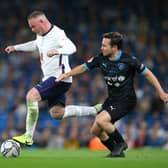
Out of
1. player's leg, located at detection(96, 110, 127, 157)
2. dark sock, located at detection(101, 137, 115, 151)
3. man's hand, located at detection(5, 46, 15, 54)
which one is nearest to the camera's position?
player's leg, located at detection(96, 110, 127, 157)

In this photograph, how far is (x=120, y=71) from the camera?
1305 centimetres

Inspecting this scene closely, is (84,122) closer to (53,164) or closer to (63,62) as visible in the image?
(63,62)

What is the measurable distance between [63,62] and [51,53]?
142 centimetres

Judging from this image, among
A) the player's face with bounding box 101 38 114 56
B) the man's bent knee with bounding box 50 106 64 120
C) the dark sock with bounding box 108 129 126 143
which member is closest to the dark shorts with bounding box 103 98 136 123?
the dark sock with bounding box 108 129 126 143

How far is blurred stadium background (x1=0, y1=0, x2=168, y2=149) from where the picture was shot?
22.0 m

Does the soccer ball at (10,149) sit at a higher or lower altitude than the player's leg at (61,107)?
lower

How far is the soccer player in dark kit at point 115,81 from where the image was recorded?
42.8 ft

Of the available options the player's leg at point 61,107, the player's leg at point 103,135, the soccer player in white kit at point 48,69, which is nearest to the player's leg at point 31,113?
the soccer player in white kit at point 48,69

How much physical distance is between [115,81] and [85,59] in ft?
40.3

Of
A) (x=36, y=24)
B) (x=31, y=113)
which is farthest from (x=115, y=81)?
(x=36, y=24)

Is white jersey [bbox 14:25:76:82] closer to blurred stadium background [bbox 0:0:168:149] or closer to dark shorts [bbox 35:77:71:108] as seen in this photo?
dark shorts [bbox 35:77:71:108]

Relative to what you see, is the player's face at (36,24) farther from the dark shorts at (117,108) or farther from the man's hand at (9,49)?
the dark shorts at (117,108)

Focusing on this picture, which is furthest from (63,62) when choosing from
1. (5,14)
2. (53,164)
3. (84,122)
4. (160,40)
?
(5,14)

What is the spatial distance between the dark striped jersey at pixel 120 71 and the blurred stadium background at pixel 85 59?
814cm
